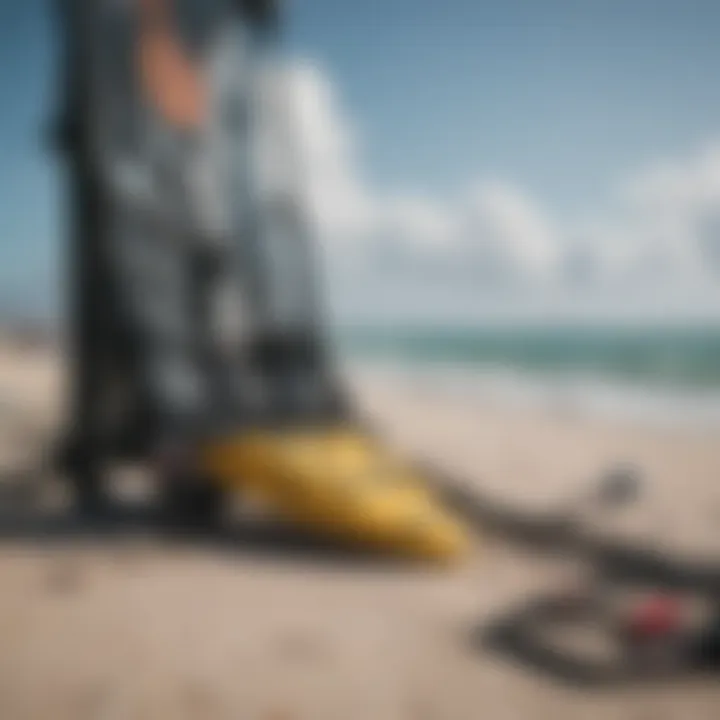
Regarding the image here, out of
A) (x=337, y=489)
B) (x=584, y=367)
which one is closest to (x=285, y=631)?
(x=337, y=489)

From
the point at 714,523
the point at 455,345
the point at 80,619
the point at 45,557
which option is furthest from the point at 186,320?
the point at 455,345

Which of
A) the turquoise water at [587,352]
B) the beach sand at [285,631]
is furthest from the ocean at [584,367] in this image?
the beach sand at [285,631]

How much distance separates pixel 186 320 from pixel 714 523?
217cm

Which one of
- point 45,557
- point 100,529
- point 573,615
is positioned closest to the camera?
point 573,615

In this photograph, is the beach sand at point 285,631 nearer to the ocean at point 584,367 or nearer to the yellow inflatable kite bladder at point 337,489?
the yellow inflatable kite bladder at point 337,489

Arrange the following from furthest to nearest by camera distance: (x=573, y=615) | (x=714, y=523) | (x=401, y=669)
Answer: (x=714, y=523) < (x=573, y=615) < (x=401, y=669)

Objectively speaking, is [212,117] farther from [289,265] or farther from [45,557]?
[45,557]

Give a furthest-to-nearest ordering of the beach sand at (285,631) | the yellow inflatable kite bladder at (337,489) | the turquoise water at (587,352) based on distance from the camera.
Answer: the turquoise water at (587,352) < the yellow inflatable kite bladder at (337,489) < the beach sand at (285,631)

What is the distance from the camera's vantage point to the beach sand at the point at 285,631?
179 cm

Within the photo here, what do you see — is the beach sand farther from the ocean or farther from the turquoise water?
the turquoise water

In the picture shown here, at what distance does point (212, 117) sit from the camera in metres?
3.52

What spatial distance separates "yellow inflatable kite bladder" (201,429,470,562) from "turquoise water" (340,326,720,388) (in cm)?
1004

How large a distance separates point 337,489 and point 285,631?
683mm

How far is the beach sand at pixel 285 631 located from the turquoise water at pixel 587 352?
400 inches
